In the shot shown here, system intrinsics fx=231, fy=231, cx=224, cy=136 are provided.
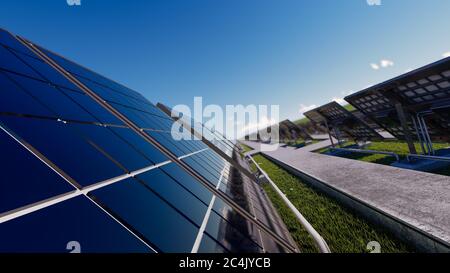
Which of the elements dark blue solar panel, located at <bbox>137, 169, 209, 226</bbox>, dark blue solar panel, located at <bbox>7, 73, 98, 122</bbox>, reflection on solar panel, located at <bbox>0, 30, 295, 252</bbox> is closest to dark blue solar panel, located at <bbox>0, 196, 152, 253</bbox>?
reflection on solar panel, located at <bbox>0, 30, 295, 252</bbox>

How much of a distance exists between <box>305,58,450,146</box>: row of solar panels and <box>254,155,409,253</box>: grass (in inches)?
299

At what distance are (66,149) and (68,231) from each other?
1.28 metres

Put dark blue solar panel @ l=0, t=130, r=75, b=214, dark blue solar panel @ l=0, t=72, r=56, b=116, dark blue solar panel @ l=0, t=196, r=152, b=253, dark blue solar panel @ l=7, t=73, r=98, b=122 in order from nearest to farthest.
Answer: dark blue solar panel @ l=0, t=196, r=152, b=253 < dark blue solar panel @ l=0, t=130, r=75, b=214 < dark blue solar panel @ l=0, t=72, r=56, b=116 < dark blue solar panel @ l=7, t=73, r=98, b=122

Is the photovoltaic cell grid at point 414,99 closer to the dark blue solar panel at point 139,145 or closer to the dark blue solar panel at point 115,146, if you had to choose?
the dark blue solar panel at point 139,145

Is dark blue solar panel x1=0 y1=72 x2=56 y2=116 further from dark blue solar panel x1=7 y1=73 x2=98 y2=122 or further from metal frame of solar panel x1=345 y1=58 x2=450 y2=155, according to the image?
metal frame of solar panel x1=345 y1=58 x2=450 y2=155

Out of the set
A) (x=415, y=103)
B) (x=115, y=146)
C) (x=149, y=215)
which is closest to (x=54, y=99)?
(x=115, y=146)

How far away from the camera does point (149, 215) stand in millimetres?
2795

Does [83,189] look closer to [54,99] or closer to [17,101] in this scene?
[17,101]

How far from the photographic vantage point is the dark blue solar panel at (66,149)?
2422mm

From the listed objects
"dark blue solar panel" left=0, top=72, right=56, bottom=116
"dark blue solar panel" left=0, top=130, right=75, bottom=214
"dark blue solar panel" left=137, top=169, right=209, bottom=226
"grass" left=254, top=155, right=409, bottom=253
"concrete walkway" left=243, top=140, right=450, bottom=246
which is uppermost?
"dark blue solar panel" left=0, top=72, right=56, bottom=116

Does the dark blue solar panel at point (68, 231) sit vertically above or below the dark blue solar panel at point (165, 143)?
below

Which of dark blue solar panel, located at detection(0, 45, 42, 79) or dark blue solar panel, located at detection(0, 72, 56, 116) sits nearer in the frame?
dark blue solar panel, located at detection(0, 72, 56, 116)

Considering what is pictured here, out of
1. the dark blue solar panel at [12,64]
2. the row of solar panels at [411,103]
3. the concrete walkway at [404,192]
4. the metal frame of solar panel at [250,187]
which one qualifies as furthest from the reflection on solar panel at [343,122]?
the dark blue solar panel at [12,64]

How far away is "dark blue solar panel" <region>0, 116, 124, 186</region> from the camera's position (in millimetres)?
2422
